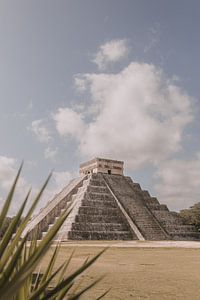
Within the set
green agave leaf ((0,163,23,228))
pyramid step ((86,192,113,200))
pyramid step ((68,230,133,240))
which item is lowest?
green agave leaf ((0,163,23,228))

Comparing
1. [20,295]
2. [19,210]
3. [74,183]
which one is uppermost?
[74,183]

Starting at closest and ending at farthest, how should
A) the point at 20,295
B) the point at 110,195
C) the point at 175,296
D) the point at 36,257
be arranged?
the point at 36,257, the point at 20,295, the point at 175,296, the point at 110,195

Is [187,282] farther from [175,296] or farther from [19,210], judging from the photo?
[19,210]

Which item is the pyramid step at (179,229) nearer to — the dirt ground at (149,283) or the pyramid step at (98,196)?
the pyramid step at (98,196)

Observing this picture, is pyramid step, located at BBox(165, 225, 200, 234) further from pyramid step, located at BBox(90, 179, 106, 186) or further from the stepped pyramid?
pyramid step, located at BBox(90, 179, 106, 186)

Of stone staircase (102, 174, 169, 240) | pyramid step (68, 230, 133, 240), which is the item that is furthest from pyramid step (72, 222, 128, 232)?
stone staircase (102, 174, 169, 240)

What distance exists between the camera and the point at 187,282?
8414mm

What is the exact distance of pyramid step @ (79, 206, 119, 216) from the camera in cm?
3198

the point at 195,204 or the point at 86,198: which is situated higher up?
the point at 195,204

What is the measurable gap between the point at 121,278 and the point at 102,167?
33830mm

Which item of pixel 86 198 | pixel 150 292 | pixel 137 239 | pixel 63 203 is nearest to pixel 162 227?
pixel 137 239

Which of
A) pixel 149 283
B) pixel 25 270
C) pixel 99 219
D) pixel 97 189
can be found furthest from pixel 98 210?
pixel 25 270

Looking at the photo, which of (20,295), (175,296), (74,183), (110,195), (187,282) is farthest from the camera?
(74,183)

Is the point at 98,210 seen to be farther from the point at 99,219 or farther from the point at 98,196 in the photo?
the point at 98,196
